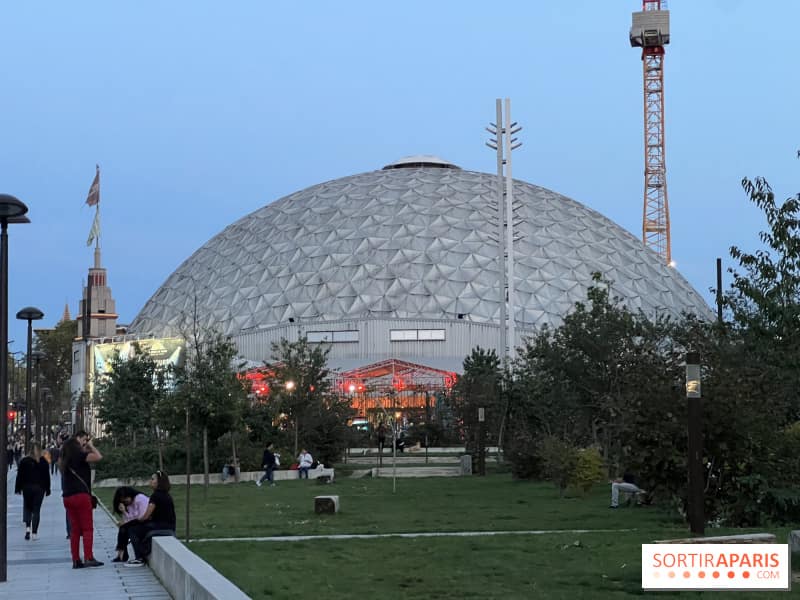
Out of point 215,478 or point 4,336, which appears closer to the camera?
point 4,336

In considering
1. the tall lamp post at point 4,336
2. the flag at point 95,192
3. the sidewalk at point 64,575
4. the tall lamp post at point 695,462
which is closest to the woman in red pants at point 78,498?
the sidewalk at point 64,575

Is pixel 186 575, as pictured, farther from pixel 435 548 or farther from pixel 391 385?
pixel 391 385

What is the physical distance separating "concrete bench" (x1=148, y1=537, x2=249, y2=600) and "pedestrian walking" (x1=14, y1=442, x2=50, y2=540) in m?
5.94

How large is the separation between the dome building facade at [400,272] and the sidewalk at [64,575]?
5157 cm

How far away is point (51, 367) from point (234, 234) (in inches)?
2729

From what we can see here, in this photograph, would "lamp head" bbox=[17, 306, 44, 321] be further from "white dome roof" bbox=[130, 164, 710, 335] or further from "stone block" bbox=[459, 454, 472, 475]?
"white dome roof" bbox=[130, 164, 710, 335]

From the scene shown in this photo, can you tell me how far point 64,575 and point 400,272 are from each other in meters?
65.6

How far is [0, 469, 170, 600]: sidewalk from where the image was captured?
13844mm

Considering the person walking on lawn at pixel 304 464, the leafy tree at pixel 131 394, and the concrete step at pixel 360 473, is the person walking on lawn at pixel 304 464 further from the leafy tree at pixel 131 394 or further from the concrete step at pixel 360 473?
the leafy tree at pixel 131 394

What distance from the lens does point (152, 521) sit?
56.4 feet

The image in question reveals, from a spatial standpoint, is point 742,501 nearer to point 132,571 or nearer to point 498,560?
point 498,560

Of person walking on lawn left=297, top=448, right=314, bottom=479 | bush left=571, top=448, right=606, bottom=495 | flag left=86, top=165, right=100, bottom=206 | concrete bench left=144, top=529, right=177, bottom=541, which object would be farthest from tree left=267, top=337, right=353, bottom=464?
Result: flag left=86, top=165, right=100, bottom=206

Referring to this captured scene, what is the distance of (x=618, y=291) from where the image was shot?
83.8 m

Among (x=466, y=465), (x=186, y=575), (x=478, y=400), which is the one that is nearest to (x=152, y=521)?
(x=186, y=575)
